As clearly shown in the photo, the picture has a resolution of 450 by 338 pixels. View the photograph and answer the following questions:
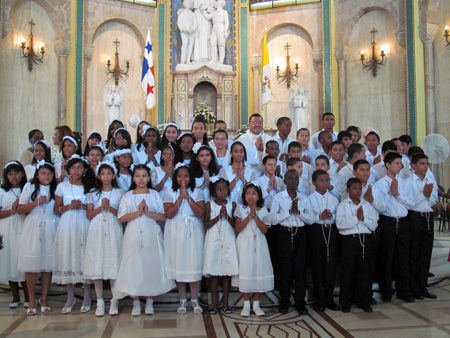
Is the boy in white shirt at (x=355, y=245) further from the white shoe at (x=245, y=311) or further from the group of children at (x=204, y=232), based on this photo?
the white shoe at (x=245, y=311)

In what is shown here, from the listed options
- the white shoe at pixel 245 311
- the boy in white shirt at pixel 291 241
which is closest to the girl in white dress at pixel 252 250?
the white shoe at pixel 245 311

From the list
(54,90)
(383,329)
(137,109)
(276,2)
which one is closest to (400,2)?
(276,2)

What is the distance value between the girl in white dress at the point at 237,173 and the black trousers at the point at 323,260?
2.84 ft

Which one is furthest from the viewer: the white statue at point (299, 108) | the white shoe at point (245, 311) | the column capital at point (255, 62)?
the column capital at point (255, 62)

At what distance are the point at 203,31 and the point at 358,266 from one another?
10196mm

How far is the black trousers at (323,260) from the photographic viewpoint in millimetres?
4633

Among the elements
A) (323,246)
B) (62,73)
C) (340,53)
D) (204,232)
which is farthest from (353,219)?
(62,73)

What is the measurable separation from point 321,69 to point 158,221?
9800 millimetres

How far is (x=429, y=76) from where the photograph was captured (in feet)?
36.4

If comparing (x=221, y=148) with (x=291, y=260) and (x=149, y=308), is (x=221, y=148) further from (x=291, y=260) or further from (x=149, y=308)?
(x=149, y=308)

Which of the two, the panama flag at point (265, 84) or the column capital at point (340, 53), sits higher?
the column capital at point (340, 53)

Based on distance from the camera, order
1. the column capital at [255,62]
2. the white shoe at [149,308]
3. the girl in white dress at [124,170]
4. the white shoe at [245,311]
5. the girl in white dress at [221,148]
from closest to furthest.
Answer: the white shoe at [245,311] → the white shoe at [149,308] → the girl in white dress at [124,170] → the girl in white dress at [221,148] → the column capital at [255,62]

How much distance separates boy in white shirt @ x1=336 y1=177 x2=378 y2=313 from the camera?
181 inches

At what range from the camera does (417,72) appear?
11.3 meters
